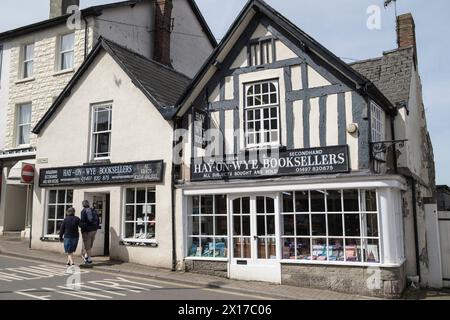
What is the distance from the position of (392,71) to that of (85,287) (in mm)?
10979

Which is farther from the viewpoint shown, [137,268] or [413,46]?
[413,46]

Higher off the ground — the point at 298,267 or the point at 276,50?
the point at 276,50

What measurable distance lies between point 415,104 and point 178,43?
1236 cm

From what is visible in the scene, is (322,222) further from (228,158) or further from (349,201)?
(228,158)

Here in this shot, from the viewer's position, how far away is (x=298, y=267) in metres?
10.7

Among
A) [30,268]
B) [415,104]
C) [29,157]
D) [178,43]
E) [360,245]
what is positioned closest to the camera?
[360,245]

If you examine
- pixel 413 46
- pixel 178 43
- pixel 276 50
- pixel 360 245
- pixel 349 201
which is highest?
pixel 178 43

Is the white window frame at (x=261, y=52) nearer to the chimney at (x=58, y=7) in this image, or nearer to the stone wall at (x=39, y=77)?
the stone wall at (x=39, y=77)

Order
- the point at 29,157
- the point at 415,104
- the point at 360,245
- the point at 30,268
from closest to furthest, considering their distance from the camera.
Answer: the point at 360,245
the point at 30,268
the point at 415,104
the point at 29,157

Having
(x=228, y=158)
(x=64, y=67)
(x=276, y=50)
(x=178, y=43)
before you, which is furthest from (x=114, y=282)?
(x=178, y=43)

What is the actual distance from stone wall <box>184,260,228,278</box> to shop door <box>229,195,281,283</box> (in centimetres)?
25

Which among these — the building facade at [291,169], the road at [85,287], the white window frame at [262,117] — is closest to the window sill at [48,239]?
the road at [85,287]

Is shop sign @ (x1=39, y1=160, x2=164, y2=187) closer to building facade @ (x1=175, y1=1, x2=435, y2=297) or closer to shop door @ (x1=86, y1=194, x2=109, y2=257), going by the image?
shop door @ (x1=86, y1=194, x2=109, y2=257)

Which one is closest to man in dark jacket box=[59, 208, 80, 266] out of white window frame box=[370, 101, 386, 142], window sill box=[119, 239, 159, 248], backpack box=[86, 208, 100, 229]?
backpack box=[86, 208, 100, 229]
